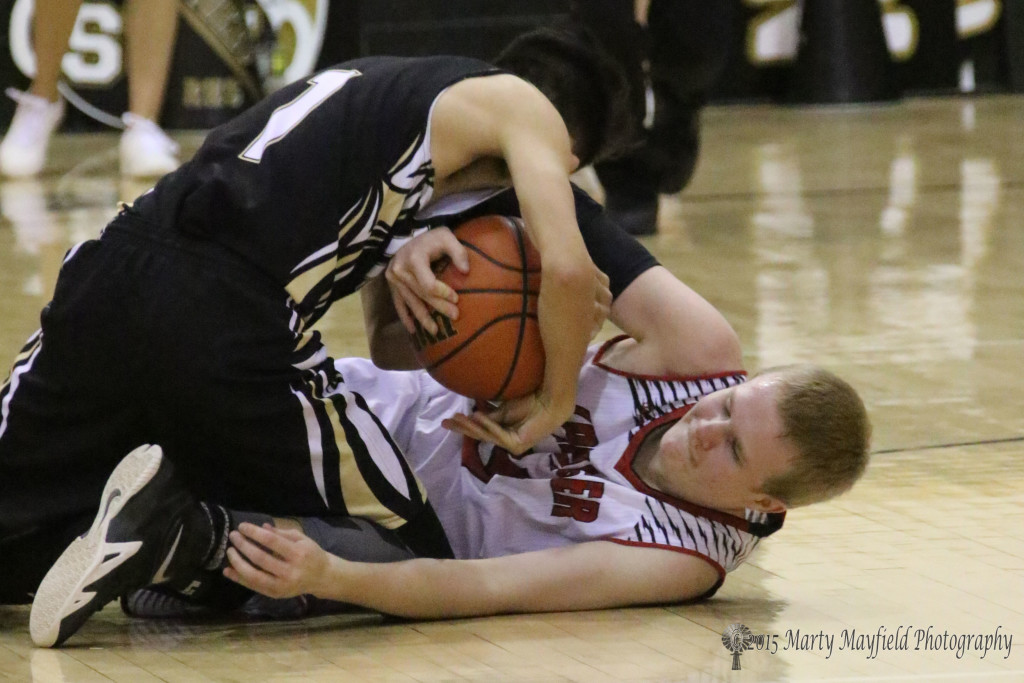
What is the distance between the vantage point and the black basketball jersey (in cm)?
195

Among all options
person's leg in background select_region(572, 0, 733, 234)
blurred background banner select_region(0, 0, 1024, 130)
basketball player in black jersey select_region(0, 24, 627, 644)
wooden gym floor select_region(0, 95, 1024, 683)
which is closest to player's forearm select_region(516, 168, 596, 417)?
basketball player in black jersey select_region(0, 24, 627, 644)

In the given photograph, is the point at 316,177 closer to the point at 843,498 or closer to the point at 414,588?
the point at 414,588

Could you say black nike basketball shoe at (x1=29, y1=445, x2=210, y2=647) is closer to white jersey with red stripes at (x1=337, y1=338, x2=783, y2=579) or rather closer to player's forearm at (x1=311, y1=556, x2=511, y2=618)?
player's forearm at (x1=311, y1=556, x2=511, y2=618)

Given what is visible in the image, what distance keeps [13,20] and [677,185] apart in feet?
12.4

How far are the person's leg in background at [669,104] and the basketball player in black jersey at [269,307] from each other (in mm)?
2585

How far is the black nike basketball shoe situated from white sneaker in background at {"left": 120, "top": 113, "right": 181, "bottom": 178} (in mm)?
3783

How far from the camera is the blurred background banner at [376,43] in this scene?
6.90m

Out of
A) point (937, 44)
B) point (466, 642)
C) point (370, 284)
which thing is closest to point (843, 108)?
point (937, 44)

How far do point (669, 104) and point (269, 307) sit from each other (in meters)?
3.06

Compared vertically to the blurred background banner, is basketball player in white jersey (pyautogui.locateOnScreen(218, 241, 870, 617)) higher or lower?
lower

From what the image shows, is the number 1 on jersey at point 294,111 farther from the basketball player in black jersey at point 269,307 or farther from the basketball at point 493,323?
the basketball at point 493,323

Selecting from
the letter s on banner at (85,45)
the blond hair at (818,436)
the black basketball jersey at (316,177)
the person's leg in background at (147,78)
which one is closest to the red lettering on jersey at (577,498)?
the blond hair at (818,436)

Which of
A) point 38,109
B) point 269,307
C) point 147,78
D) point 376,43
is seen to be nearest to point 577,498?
point 269,307

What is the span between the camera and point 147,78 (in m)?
5.65
